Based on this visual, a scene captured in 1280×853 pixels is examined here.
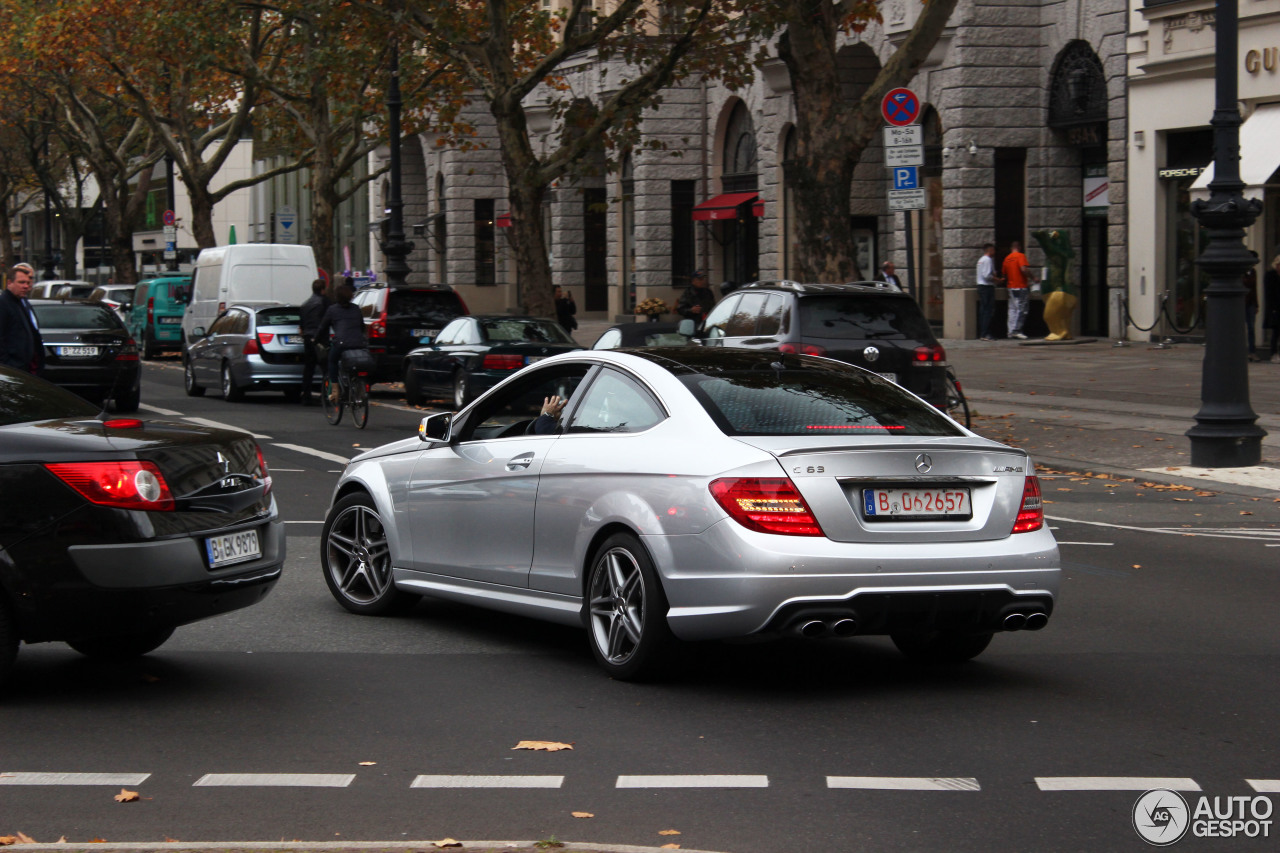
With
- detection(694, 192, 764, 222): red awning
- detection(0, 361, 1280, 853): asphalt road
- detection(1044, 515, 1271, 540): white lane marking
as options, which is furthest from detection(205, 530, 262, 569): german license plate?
detection(694, 192, 764, 222): red awning

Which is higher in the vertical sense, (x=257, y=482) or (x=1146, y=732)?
(x=257, y=482)

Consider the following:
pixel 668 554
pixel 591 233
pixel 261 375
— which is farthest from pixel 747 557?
pixel 591 233

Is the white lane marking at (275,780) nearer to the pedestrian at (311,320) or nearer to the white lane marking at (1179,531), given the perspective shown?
the white lane marking at (1179,531)

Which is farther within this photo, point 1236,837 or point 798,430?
point 798,430

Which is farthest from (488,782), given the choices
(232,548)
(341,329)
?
(341,329)

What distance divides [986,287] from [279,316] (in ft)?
47.0

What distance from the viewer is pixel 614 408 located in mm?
7367

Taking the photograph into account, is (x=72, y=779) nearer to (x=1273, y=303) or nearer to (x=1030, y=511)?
(x=1030, y=511)

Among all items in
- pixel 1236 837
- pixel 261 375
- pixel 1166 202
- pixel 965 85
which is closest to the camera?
pixel 1236 837

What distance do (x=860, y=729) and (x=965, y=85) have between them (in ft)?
94.0

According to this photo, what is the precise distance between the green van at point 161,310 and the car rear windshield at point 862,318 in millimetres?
25365

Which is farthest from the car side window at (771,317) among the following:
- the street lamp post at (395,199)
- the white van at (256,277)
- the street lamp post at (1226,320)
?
the white van at (256,277)

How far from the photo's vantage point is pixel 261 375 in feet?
80.8

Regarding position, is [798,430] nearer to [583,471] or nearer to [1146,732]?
[583,471]
